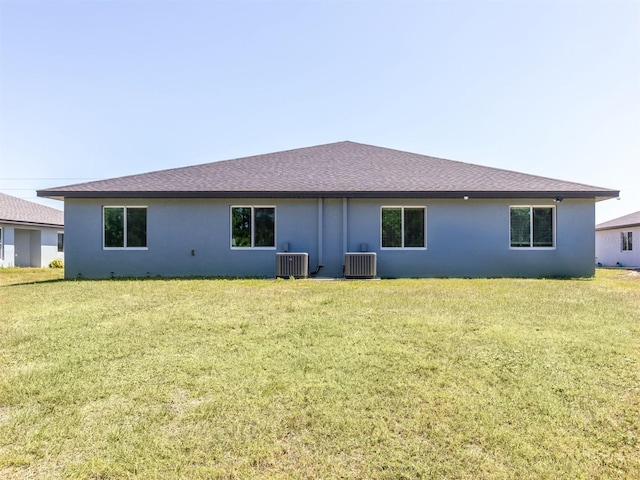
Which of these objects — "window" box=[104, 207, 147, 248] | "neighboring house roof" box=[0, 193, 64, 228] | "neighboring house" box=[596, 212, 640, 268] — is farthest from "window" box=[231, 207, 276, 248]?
"neighboring house" box=[596, 212, 640, 268]

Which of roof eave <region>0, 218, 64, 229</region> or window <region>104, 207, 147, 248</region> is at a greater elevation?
roof eave <region>0, 218, 64, 229</region>

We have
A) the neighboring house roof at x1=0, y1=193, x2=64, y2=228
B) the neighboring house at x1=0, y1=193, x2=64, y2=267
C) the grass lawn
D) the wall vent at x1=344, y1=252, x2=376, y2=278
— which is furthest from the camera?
the neighboring house roof at x1=0, y1=193, x2=64, y2=228

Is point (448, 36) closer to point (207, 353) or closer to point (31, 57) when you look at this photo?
point (207, 353)

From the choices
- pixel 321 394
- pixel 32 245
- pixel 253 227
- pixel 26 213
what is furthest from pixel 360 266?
pixel 26 213

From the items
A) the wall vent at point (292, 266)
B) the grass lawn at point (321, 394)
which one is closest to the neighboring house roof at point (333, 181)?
the wall vent at point (292, 266)

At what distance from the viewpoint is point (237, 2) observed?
974 cm

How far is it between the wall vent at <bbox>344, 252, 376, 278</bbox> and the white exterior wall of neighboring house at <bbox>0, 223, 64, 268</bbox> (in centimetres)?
1892

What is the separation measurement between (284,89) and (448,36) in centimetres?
648

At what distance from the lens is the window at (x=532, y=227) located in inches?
451

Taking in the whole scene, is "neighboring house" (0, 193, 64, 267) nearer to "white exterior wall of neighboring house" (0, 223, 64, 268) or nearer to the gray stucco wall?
"white exterior wall of neighboring house" (0, 223, 64, 268)

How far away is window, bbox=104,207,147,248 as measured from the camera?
1148cm

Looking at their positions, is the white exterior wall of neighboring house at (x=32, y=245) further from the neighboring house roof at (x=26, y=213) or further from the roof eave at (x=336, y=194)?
the roof eave at (x=336, y=194)

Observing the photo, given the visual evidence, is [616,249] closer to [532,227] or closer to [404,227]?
[532,227]

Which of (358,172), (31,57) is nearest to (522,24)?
(358,172)
